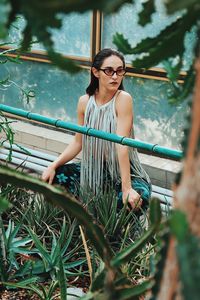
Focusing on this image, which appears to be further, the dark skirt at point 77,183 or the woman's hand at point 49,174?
the woman's hand at point 49,174

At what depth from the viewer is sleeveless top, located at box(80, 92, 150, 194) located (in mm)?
2861

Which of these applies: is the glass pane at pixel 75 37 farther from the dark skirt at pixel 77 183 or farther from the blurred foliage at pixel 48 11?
the blurred foliage at pixel 48 11

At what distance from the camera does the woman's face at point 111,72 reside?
9.31 ft

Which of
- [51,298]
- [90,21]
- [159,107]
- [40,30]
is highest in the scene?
[90,21]

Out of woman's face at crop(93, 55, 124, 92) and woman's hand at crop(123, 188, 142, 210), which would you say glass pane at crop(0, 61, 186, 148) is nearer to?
woman's face at crop(93, 55, 124, 92)

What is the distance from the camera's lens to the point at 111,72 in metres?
2.85

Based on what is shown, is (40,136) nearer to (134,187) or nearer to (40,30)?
(134,187)

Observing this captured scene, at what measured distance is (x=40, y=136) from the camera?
5094 millimetres

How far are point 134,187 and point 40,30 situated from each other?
2.19 metres

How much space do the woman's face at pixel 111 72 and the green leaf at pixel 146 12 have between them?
6.35 ft

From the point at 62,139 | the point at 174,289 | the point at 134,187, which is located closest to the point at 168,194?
the point at 134,187

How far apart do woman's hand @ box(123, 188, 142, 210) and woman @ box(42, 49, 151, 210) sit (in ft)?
0.28

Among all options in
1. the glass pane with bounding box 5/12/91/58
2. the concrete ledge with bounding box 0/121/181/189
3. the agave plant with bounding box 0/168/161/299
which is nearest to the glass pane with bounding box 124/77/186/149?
the concrete ledge with bounding box 0/121/181/189

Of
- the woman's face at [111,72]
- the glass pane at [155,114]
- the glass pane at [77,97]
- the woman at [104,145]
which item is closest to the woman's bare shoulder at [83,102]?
the woman at [104,145]
